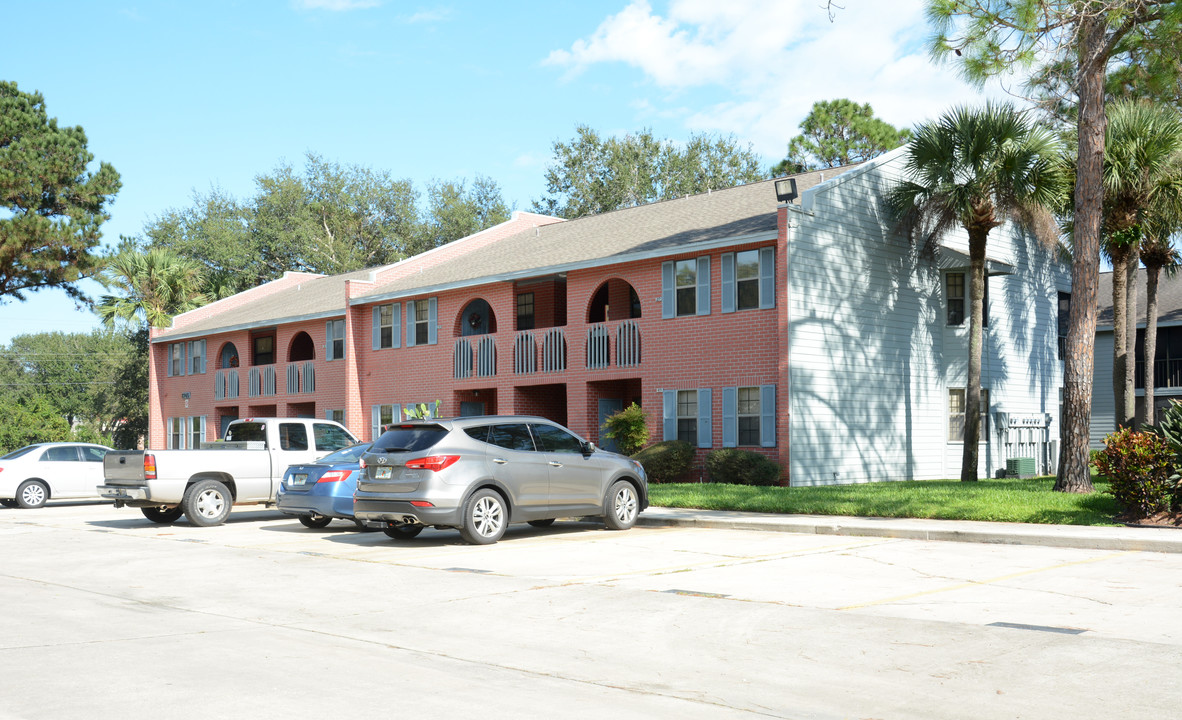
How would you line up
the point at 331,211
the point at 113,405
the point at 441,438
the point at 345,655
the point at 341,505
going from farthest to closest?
the point at 113,405 < the point at 331,211 < the point at 341,505 < the point at 441,438 < the point at 345,655

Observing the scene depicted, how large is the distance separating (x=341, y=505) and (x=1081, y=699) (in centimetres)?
1202

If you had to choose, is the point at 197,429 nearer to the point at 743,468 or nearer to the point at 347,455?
the point at 743,468

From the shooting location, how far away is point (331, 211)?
63.9 metres

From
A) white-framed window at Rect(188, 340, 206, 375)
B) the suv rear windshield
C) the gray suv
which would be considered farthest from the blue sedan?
white-framed window at Rect(188, 340, 206, 375)

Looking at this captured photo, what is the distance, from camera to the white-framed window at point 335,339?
34781mm

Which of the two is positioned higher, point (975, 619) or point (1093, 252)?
point (1093, 252)

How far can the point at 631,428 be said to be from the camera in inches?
989

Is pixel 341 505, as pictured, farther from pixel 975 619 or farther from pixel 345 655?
pixel 975 619

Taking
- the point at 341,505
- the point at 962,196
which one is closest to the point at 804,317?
the point at 962,196

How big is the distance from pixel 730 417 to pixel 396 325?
12.8 m

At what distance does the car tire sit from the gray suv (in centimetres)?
1

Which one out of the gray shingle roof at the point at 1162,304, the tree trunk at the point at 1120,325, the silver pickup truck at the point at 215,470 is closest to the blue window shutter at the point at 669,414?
the silver pickup truck at the point at 215,470

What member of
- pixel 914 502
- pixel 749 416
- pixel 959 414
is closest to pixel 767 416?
pixel 749 416

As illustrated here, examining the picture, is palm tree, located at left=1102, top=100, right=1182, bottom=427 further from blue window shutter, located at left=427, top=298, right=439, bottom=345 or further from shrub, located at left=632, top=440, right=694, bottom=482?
blue window shutter, located at left=427, top=298, right=439, bottom=345
